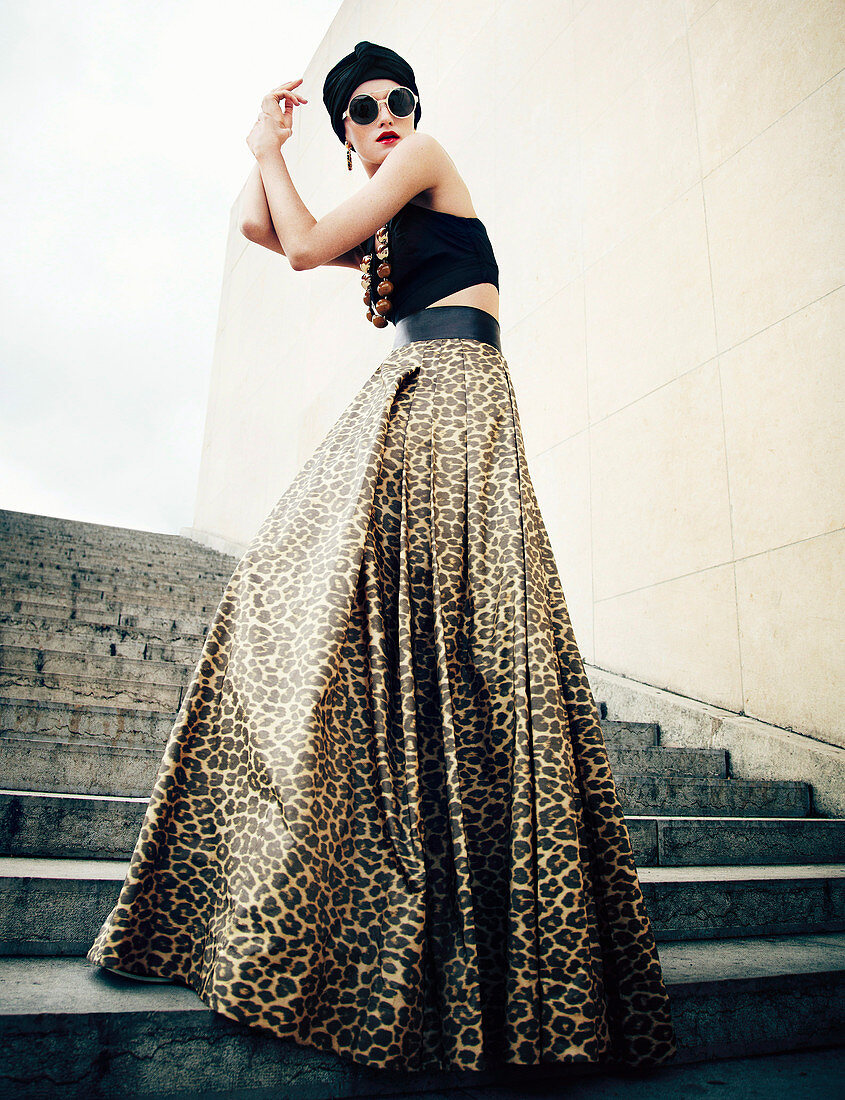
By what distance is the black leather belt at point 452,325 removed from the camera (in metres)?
1.34

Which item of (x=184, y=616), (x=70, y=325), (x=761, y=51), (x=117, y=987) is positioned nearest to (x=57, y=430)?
(x=70, y=325)

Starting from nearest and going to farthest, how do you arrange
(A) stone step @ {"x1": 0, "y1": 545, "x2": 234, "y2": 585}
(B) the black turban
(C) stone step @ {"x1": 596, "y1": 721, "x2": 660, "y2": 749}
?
(B) the black turban, (C) stone step @ {"x1": 596, "y1": 721, "x2": 660, "y2": 749}, (A) stone step @ {"x1": 0, "y1": 545, "x2": 234, "y2": 585}

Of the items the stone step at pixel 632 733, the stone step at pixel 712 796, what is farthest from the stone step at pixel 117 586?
the stone step at pixel 712 796

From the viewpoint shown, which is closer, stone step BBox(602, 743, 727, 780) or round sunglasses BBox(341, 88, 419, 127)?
round sunglasses BBox(341, 88, 419, 127)

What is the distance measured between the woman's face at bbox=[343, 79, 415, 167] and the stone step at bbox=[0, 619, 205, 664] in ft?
7.39

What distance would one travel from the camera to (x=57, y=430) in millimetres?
24234

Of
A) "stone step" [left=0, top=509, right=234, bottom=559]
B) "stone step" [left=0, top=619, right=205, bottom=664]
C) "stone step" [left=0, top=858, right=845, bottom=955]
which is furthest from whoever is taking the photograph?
"stone step" [left=0, top=509, right=234, bottom=559]

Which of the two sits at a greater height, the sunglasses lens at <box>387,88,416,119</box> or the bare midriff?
the sunglasses lens at <box>387,88,416,119</box>

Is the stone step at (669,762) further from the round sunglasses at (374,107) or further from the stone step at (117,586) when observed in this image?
the stone step at (117,586)

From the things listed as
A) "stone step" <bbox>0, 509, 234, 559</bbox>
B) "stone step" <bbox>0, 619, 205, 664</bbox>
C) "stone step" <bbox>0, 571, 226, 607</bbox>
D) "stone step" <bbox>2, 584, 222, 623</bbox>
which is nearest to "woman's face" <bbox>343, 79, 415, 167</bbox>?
"stone step" <bbox>0, 619, 205, 664</bbox>

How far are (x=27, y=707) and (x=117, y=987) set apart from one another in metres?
1.41

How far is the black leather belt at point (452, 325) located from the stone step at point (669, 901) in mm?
1158

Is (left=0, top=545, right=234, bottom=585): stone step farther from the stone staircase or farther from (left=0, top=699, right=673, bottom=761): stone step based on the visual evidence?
(left=0, top=699, right=673, bottom=761): stone step

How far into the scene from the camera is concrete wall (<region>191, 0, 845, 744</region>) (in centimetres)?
295
